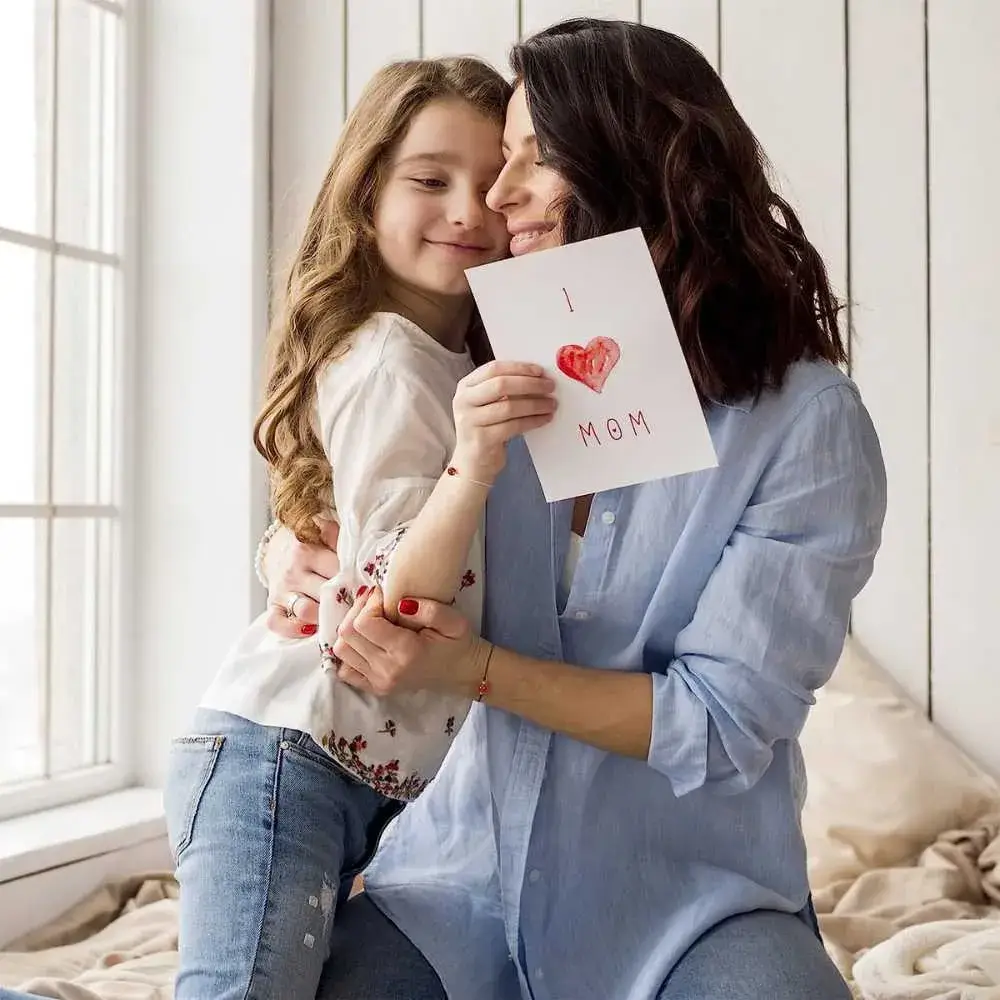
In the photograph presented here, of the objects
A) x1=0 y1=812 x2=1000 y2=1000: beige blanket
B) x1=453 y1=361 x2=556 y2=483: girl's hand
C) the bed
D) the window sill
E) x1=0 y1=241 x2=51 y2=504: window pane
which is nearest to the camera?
x1=453 y1=361 x2=556 y2=483: girl's hand

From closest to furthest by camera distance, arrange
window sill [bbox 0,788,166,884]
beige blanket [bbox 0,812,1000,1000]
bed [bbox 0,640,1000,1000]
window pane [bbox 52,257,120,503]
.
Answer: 1. beige blanket [bbox 0,812,1000,1000]
2. bed [bbox 0,640,1000,1000]
3. window sill [bbox 0,788,166,884]
4. window pane [bbox 52,257,120,503]

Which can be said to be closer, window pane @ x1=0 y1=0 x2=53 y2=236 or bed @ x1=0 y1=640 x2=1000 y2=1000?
bed @ x1=0 y1=640 x2=1000 y2=1000

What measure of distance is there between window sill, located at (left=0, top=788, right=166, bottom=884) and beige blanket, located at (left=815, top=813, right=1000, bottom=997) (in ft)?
3.93

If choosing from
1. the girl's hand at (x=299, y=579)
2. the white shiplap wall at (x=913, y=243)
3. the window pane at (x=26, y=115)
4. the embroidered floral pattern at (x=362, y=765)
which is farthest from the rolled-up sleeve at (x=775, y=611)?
the window pane at (x=26, y=115)

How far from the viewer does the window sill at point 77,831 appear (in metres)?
2.04

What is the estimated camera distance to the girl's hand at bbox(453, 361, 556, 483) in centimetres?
113

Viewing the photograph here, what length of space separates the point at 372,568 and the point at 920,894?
3.67 feet

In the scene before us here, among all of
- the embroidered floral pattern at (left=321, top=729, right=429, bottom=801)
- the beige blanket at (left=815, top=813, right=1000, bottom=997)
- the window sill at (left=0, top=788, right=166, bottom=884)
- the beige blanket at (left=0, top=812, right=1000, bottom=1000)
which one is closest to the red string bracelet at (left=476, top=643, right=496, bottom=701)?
the embroidered floral pattern at (left=321, top=729, right=429, bottom=801)

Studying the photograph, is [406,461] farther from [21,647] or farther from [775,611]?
[21,647]

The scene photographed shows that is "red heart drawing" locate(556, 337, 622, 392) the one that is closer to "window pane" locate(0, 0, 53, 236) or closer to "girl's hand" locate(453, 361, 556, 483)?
"girl's hand" locate(453, 361, 556, 483)

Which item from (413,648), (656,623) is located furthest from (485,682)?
(656,623)

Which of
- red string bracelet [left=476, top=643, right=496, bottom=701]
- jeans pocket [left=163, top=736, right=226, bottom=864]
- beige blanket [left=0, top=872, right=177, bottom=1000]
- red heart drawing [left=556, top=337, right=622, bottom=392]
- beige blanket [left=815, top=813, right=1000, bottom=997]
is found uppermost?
red heart drawing [left=556, top=337, right=622, bottom=392]

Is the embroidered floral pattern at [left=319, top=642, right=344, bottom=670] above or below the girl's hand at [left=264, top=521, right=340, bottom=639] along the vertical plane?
below

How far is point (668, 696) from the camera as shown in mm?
1201
